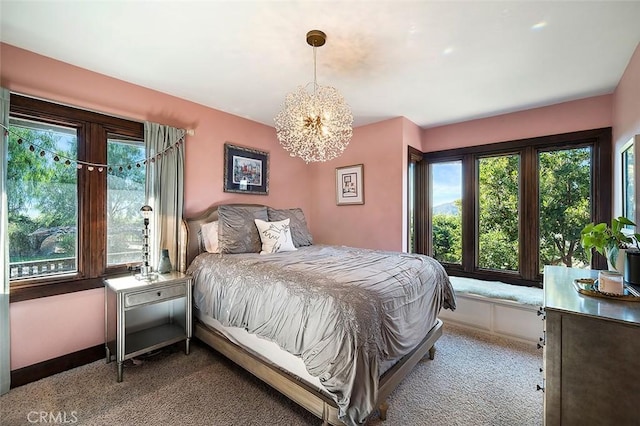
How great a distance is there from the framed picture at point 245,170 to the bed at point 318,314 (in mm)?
733

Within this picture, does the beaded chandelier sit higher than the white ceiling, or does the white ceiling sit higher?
the white ceiling

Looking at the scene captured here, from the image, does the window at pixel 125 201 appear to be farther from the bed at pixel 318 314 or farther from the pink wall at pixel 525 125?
the pink wall at pixel 525 125

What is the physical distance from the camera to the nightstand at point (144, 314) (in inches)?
86.0

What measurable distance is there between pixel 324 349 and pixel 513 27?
2409 millimetres

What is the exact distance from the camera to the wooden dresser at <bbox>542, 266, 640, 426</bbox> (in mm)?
1118

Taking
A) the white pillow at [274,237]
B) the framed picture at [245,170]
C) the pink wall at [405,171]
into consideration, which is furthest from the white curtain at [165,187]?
the pink wall at [405,171]

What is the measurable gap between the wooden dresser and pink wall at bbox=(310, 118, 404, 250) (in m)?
2.36

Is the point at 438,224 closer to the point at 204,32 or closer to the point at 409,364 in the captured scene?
the point at 409,364

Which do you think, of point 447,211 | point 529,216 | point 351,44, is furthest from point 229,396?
point 529,216

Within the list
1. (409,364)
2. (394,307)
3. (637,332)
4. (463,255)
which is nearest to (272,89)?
(394,307)

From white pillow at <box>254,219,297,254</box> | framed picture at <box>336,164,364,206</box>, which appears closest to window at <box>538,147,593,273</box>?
framed picture at <box>336,164,364,206</box>

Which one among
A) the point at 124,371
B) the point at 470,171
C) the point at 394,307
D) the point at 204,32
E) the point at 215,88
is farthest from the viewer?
the point at 470,171

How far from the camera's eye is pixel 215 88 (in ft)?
9.43

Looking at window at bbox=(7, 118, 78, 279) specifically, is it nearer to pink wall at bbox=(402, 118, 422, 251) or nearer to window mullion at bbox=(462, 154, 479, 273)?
pink wall at bbox=(402, 118, 422, 251)
